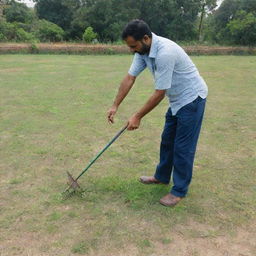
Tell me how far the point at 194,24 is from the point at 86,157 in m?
35.0

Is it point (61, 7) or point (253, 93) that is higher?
point (61, 7)

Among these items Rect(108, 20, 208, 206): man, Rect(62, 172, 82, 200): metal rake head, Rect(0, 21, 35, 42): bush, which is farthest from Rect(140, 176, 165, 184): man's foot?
Rect(0, 21, 35, 42): bush

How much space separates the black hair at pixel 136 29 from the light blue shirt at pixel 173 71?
14cm

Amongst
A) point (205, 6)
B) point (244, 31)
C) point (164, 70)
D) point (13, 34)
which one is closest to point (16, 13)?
point (13, 34)

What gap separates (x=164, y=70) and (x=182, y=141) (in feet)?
2.55

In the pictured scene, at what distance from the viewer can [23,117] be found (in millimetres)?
6828

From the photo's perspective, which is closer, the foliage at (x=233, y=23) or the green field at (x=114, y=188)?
the green field at (x=114, y=188)

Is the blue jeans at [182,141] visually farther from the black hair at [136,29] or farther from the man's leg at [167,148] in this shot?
the black hair at [136,29]

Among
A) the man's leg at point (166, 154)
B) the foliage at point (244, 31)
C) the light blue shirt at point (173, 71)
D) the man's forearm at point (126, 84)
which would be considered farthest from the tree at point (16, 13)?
the light blue shirt at point (173, 71)

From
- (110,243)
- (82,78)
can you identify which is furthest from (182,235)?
(82,78)

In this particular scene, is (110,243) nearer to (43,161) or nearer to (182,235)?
(182,235)

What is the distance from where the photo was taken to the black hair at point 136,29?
2.90 meters

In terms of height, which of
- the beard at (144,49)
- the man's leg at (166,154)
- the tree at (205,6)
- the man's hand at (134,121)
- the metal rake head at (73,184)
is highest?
the tree at (205,6)

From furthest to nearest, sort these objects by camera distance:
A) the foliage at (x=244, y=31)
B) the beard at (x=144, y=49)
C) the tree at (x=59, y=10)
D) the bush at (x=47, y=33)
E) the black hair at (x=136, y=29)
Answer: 1. the tree at (x=59, y=10)
2. the bush at (x=47, y=33)
3. the foliage at (x=244, y=31)
4. the beard at (x=144, y=49)
5. the black hair at (x=136, y=29)
